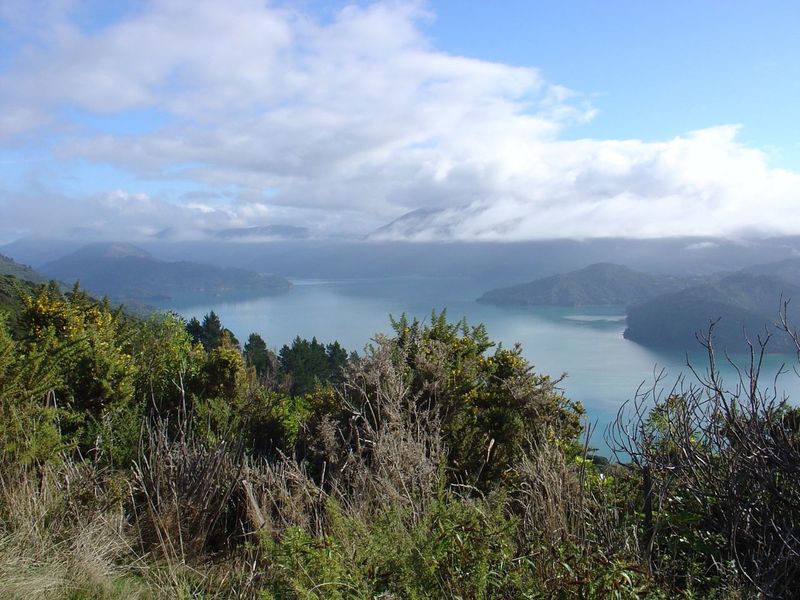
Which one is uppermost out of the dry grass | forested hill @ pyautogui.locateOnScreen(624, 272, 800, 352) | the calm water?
the dry grass

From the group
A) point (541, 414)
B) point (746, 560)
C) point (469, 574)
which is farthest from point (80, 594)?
point (541, 414)

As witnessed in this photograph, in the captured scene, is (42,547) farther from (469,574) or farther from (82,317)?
(82,317)

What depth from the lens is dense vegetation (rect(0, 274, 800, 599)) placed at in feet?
6.59

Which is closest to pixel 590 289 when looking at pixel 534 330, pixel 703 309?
pixel 534 330

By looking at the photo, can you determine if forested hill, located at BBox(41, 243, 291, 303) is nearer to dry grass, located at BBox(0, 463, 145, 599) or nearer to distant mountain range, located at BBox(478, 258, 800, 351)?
distant mountain range, located at BBox(478, 258, 800, 351)

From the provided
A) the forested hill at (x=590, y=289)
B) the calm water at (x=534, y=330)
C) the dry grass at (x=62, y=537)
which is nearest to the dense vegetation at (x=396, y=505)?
the dry grass at (x=62, y=537)

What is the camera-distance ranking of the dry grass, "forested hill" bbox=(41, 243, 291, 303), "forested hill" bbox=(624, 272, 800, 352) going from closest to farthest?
the dry grass < "forested hill" bbox=(624, 272, 800, 352) < "forested hill" bbox=(41, 243, 291, 303)

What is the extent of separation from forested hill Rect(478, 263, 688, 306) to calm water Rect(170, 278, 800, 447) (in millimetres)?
7525

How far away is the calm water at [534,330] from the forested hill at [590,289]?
7.52m

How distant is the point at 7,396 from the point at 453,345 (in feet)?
14.3

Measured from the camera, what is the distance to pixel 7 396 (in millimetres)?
3623

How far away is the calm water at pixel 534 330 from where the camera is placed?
39203mm

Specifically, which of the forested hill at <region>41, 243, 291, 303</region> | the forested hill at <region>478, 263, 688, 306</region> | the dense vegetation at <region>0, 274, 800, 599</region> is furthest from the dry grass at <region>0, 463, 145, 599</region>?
the forested hill at <region>41, 243, 291, 303</region>

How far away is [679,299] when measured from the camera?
80500 millimetres
